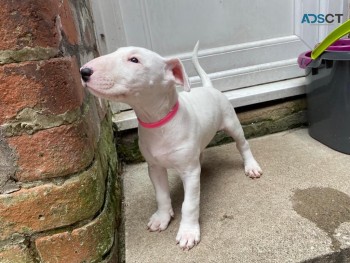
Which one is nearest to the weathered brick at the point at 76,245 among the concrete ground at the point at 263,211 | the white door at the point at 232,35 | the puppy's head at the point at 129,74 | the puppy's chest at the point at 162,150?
the concrete ground at the point at 263,211

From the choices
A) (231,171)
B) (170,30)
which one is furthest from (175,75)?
(170,30)

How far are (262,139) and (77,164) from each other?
1147 mm

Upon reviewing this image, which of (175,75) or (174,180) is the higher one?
(175,75)

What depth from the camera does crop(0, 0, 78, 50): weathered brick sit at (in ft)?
2.30

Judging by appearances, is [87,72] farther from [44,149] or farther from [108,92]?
[44,149]

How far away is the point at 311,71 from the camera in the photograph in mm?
1539

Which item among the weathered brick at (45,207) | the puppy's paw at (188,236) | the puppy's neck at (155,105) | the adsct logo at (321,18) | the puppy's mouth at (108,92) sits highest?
the puppy's mouth at (108,92)

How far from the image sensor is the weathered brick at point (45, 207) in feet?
2.63

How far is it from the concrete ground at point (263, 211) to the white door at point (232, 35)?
14.5 inches

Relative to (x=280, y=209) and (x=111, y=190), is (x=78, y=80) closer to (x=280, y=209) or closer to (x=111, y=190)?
(x=111, y=190)

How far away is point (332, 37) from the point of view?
4.41 ft

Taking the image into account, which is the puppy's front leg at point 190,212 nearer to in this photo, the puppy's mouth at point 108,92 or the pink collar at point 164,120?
the pink collar at point 164,120

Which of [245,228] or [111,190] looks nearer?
[245,228]

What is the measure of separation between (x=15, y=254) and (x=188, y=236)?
1.55 ft
